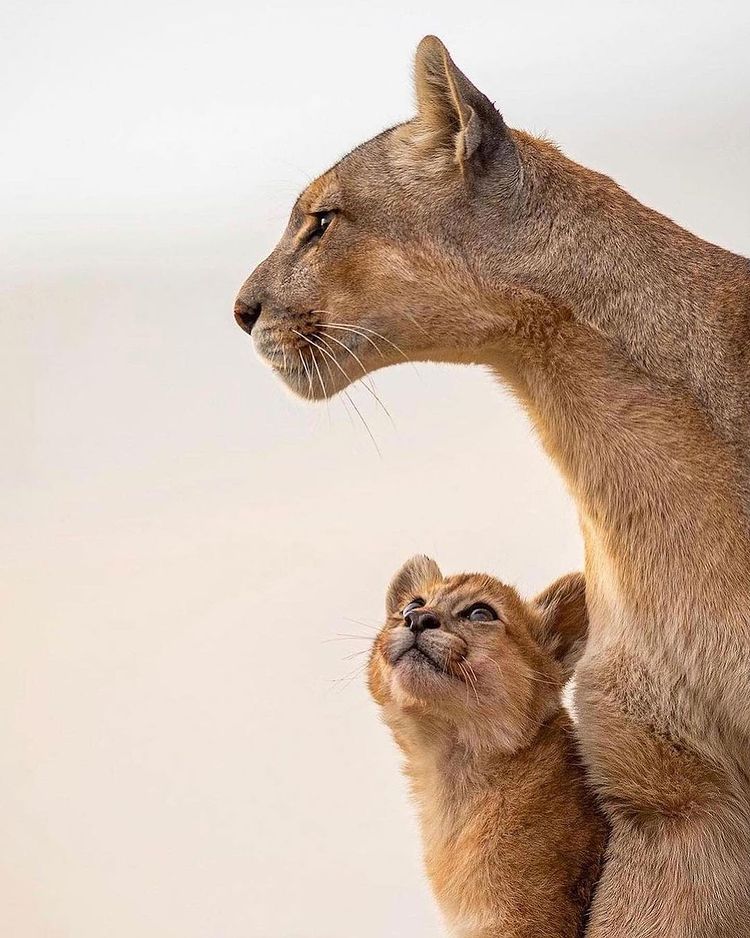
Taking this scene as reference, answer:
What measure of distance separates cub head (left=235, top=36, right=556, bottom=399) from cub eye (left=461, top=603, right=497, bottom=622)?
13.9 inches

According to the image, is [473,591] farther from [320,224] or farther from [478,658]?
[320,224]

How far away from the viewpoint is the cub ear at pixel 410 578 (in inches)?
67.4

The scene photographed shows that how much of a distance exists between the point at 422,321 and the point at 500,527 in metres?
1.16

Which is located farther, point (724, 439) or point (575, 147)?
point (575, 147)

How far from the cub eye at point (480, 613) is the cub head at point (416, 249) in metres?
0.35

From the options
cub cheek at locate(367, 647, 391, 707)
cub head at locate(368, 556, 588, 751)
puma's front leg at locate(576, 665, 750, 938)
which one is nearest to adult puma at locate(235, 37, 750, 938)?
puma's front leg at locate(576, 665, 750, 938)

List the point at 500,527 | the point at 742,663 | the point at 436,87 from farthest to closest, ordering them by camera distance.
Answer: the point at 500,527, the point at 436,87, the point at 742,663

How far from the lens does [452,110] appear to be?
1.35 meters

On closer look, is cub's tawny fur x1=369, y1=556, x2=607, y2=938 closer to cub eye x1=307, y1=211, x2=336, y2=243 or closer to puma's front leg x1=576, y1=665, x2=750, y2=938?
puma's front leg x1=576, y1=665, x2=750, y2=938

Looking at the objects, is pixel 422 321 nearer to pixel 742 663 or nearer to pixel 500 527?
pixel 742 663

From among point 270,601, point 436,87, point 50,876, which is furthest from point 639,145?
point 50,876

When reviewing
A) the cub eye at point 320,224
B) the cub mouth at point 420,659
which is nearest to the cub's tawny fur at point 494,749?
the cub mouth at point 420,659

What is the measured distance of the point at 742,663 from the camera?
122 cm

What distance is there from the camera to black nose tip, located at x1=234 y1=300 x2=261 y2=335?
142 centimetres
